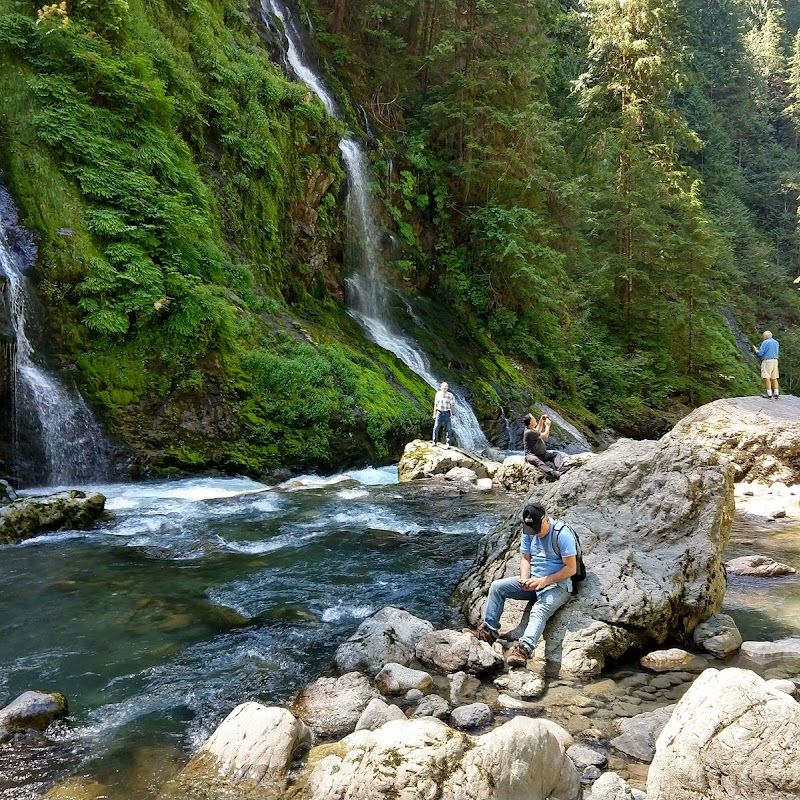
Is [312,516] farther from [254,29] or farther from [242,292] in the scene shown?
[254,29]

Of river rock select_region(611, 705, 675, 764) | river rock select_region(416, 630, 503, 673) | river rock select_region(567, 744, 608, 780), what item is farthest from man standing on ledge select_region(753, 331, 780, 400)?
river rock select_region(567, 744, 608, 780)

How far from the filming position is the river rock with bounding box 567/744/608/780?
391 centimetres

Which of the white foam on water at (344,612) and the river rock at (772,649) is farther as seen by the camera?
the white foam on water at (344,612)

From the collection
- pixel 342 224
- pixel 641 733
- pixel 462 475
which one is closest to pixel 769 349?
pixel 462 475

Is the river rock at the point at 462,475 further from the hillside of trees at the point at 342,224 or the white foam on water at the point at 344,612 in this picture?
the white foam on water at the point at 344,612

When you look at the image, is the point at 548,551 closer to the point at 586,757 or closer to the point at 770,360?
the point at 586,757

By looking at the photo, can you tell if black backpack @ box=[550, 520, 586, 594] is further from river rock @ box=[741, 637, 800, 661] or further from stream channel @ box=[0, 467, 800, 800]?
river rock @ box=[741, 637, 800, 661]

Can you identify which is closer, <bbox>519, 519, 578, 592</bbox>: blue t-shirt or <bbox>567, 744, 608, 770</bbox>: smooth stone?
<bbox>567, 744, 608, 770</bbox>: smooth stone

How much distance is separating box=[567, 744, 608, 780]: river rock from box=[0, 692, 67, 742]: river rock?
Answer: 3613 mm

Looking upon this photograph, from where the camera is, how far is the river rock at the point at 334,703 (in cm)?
450

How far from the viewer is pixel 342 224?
20625 millimetres

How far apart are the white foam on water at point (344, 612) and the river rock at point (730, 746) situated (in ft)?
12.0

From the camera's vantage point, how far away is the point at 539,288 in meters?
23.8

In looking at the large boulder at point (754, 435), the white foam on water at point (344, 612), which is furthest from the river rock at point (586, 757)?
the large boulder at point (754, 435)
